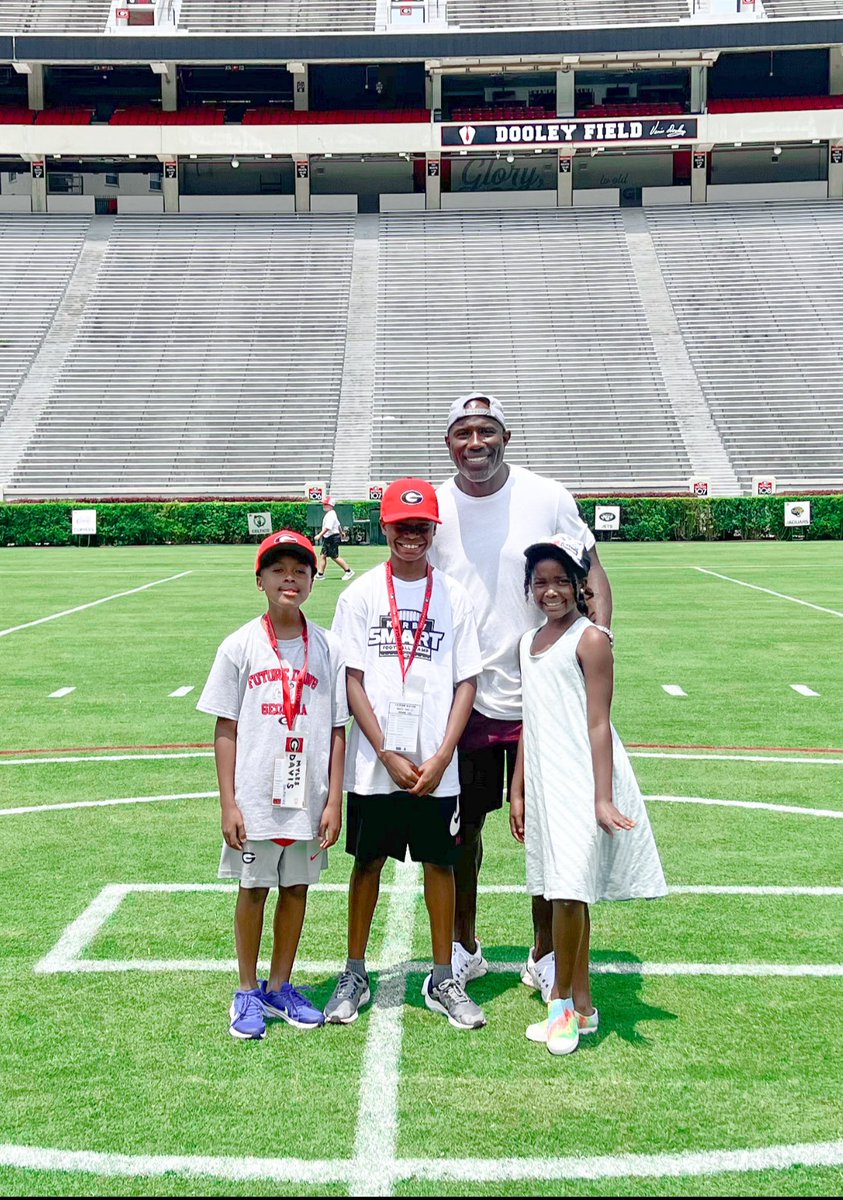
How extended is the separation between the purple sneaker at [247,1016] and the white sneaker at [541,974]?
1.05 meters

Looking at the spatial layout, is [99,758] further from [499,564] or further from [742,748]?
[499,564]

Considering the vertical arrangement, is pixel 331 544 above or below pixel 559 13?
below

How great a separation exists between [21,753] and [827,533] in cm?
3153

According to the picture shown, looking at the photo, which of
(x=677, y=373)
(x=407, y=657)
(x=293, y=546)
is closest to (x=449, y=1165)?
(x=407, y=657)

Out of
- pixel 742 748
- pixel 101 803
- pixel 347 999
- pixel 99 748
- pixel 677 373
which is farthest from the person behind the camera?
pixel 677 373

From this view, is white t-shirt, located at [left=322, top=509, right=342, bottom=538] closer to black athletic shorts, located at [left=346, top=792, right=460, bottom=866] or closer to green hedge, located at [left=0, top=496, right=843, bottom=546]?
green hedge, located at [left=0, top=496, right=843, bottom=546]

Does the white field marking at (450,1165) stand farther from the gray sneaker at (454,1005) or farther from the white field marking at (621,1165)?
the gray sneaker at (454,1005)

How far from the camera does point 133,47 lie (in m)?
54.9

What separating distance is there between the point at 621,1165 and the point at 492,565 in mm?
2301

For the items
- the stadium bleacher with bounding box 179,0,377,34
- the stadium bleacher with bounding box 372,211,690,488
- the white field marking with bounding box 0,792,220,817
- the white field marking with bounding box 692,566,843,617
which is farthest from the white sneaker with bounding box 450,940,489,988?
the stadium bleacher with bounding box 179,0,377,34

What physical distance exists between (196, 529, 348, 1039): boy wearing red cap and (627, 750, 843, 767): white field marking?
525 centimetres

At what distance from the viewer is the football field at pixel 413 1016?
380cm

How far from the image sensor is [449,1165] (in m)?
3.77

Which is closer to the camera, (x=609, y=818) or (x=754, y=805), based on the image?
(x=609, y=818)
